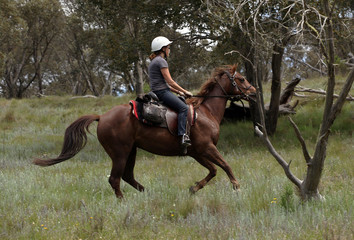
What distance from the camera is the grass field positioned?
435cm

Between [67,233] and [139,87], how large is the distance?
23.8 metres

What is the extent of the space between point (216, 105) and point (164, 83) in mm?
1265

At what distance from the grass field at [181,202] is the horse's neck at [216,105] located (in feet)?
4.23

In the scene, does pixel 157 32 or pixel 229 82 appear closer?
pixel 229 82

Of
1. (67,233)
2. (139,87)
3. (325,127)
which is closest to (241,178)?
(325,127)

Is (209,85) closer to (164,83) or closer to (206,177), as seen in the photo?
(164,83)

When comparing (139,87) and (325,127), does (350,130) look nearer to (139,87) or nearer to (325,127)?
(325,127)

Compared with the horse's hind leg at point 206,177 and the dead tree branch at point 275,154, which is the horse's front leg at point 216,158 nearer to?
the horse's hind leg at point 206,177

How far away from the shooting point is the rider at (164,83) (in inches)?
263

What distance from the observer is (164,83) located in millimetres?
6879

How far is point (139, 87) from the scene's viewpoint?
27891mm

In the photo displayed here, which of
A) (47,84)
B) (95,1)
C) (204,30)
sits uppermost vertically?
(95,1)

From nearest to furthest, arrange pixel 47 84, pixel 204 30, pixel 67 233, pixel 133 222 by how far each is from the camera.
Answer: pixel 67 233 < pixel 133 222 < pixel 204 30 < pixel 47 84

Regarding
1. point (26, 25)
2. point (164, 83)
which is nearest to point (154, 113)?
point (164, 83)
